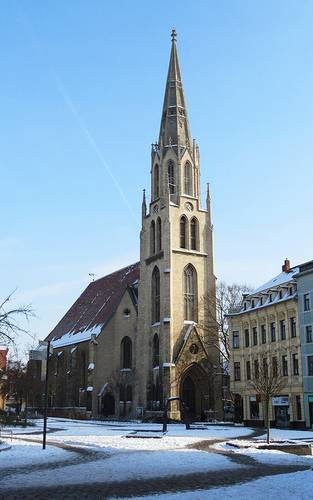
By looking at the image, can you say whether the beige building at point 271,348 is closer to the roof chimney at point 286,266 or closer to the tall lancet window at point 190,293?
the roof chimney at point 286,266

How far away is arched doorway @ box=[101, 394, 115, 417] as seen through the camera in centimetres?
6956

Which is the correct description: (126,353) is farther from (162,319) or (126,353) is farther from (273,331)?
(273,331)

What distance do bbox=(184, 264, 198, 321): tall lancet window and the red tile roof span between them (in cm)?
850

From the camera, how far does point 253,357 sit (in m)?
52.9

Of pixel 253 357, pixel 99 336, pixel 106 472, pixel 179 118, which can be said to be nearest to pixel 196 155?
pixel 179 118

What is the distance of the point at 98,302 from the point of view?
8106 cm

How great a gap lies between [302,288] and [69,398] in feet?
131

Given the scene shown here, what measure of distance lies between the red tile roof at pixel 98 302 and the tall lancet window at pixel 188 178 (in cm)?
1269

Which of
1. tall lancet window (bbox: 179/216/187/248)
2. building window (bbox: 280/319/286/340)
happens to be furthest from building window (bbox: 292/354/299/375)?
tall lancet window (bbox: 179/216/187/248)

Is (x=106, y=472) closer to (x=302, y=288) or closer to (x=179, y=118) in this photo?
(x=302, y=288)

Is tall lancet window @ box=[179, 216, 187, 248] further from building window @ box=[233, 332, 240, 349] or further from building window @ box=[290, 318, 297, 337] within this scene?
building window @ box=[290, 318, 297, 337]

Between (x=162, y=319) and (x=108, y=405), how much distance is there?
43.2 feet

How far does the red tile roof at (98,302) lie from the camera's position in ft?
247

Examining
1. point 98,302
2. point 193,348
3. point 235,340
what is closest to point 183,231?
point 193,348
